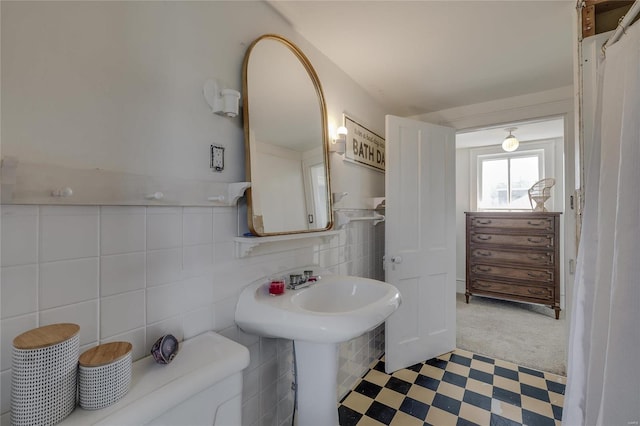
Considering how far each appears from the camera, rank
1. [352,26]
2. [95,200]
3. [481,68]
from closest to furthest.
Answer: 1. [95,200]
2. [352,26]
3. [481,68]

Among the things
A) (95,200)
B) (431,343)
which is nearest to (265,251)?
(95,200)

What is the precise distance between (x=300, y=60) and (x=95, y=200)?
1186 mm

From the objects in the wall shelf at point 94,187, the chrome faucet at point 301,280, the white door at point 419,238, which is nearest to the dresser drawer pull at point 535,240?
the white door at point 419,238

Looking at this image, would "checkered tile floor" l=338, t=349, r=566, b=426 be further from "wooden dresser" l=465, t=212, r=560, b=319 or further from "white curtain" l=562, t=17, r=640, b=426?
"wooden dresser" l=465, t=212, r=560, b=319

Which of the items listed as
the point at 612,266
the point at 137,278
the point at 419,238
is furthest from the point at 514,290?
the point at 137,278

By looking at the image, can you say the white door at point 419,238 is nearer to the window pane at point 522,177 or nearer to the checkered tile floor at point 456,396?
the checkered tile floor at point 456,396

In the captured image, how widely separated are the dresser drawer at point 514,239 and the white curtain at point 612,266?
2.59 meters

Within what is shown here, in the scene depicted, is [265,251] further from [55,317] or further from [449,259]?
[449,259]

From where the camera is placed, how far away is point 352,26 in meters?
1.46

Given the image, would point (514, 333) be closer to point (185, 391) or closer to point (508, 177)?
point (508, 177)

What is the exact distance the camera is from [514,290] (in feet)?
10.7

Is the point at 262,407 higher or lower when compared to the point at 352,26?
lower

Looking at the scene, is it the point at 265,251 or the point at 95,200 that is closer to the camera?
the point at 95,200

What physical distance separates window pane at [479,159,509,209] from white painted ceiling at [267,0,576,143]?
190 cm
